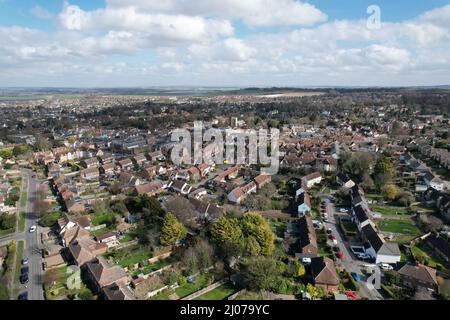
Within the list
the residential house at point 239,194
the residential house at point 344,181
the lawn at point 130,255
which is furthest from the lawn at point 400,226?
the lawn at point 130,255

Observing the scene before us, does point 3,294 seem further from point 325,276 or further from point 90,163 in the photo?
point 90,163

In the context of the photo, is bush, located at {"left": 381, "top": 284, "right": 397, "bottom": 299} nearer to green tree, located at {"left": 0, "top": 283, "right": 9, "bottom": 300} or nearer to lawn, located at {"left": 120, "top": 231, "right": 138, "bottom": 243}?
lawn, located at {"left": 120, "top": 231, "right": 138, "bottom": 243}

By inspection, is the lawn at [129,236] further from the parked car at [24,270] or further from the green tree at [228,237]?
the green tree at [228,237]

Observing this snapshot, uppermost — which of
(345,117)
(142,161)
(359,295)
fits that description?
(345,117)

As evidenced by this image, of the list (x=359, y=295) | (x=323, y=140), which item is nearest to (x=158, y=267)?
(x=359, y=295)

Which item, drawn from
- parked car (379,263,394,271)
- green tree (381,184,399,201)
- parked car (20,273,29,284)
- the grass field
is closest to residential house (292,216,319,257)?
parked car (379,263,394,271)

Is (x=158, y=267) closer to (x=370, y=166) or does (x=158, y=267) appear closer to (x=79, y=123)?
(x=370, y=166)
